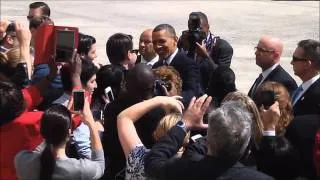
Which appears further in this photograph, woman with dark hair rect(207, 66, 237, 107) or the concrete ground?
the concrete ground

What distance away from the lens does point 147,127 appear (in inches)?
191

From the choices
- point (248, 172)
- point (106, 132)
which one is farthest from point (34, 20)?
point (248, 172)

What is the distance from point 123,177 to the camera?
16.4ft

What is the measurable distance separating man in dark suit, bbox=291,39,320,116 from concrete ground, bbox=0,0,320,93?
8703mm

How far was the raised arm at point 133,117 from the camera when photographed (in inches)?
175

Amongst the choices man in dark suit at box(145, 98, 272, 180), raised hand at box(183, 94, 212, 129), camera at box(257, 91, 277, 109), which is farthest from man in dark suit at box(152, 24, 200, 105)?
man in dark suit at box(145, 98, 272, 180)

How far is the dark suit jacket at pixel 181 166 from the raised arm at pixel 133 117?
36 centimetres

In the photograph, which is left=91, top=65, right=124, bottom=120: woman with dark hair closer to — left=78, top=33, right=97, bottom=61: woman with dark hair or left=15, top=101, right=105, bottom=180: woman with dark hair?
left=78, top=33, right=97, bottom=61: woman with dark hair

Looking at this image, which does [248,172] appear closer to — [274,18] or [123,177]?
[123,177]

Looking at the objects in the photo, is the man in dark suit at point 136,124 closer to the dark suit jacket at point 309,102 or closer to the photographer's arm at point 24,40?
the photographer's arm at point 24,40

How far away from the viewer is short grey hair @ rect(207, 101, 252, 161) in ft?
12.1

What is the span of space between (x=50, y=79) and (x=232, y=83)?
1623 mm

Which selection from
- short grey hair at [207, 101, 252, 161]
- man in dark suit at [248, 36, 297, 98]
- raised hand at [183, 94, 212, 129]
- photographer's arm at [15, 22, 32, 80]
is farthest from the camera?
man in dark suit at [248, 36, 297, 98]

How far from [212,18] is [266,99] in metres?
17.4
